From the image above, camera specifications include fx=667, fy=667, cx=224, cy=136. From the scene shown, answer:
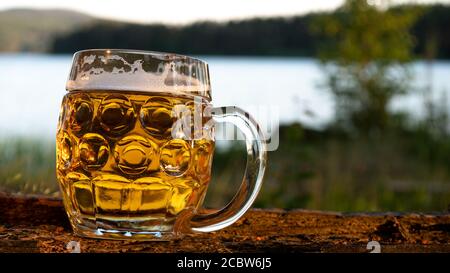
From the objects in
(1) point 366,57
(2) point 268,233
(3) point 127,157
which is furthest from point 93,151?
(1) point 366,57

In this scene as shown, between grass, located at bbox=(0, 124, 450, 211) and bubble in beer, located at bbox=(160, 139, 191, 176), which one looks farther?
grass, located at bbox=(0, 124, 450, 211)

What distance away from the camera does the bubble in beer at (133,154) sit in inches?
50.6

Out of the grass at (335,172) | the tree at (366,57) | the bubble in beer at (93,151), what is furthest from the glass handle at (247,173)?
the tree at (366,57)

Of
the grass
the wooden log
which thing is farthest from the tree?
the wooden log

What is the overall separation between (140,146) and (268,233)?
0.37 meters

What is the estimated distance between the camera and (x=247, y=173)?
1358 millimetres

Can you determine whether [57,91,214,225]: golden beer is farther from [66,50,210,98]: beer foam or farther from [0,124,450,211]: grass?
[0,124,450,211]: grass

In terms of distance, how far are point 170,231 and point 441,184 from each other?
4.09 m

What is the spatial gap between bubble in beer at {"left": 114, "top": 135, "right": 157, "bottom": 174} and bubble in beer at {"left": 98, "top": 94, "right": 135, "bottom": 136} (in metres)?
0.02

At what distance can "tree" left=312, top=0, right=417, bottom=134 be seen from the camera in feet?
29.7

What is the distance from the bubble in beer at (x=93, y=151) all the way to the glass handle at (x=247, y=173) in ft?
0.77

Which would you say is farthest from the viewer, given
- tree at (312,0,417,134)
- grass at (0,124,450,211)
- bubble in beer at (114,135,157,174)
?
tree at (312,0,417,134)

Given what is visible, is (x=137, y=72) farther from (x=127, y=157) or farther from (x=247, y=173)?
(x=247, y=173)
